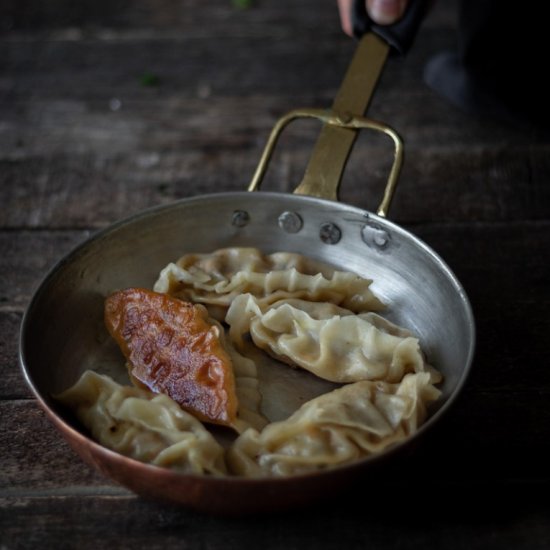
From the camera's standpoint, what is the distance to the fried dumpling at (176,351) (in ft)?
6.31

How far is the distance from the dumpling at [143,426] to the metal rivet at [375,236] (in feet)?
2.44

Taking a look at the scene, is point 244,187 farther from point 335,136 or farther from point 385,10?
point 385,10

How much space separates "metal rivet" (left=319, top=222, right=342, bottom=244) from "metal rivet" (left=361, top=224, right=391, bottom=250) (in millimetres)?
71

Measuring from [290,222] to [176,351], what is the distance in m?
0.60

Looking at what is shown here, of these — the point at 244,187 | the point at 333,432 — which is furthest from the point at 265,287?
the point at 244,187

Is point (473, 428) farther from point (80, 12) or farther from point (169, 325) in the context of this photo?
point (80, 12)

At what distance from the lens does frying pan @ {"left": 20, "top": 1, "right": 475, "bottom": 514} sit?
2.09 meters

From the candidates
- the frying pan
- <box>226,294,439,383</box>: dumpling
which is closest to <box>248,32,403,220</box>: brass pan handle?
the frying pan

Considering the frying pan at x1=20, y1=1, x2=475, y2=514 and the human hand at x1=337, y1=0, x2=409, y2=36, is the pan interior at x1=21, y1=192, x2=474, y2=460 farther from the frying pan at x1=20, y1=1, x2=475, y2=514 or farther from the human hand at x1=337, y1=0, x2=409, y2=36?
the human hand at x1=337, y1=0, x2=409, y2=36

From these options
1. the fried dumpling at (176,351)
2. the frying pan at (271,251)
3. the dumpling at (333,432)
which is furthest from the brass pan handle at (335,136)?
the dumpling at (333,432)

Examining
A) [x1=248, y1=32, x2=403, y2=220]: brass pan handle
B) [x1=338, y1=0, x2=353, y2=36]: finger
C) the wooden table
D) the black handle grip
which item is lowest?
the wooden table

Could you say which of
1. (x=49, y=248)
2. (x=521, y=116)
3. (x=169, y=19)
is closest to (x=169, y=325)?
(x=49, y=248)

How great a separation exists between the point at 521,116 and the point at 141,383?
1.77 meters

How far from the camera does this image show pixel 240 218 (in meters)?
2.47
